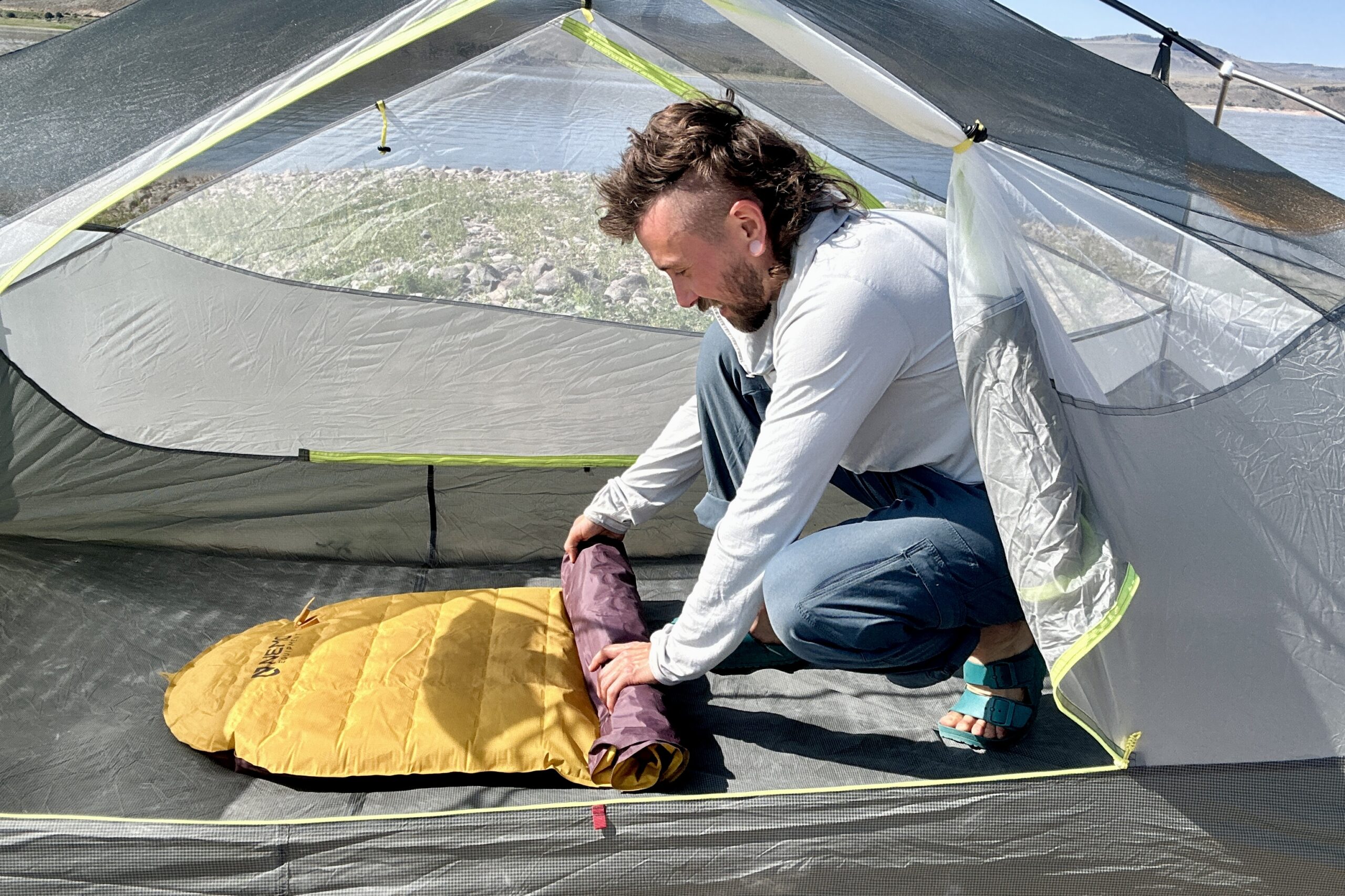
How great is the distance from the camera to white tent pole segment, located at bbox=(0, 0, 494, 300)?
4.28 feet

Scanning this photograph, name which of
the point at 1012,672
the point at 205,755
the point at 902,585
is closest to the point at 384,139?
the point at 205,755

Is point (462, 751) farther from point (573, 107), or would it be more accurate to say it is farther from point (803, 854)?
point (573, 107)

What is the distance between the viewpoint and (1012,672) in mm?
1409

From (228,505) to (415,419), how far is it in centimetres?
38

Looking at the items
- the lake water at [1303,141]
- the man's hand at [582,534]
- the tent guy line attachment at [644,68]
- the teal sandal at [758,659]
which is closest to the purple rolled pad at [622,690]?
the man's hand at [582,534]

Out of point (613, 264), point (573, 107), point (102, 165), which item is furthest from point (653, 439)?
point (102, 165)

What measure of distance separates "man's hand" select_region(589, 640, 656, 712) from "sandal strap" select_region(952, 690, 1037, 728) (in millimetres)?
425

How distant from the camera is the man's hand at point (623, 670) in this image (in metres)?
1.36

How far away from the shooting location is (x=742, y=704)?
61.0 inches

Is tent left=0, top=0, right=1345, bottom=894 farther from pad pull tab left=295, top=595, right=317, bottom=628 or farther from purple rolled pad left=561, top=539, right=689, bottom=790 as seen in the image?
pad pull tab left=295, top=595, right=317, bottom=628

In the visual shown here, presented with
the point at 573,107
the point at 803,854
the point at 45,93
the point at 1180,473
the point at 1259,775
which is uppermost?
the point at 573,107

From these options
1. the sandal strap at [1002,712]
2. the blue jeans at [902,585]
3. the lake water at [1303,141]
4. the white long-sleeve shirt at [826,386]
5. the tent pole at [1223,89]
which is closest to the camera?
the white long-sleeve shirt at [826,386]

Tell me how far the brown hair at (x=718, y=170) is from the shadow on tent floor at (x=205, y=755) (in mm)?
640

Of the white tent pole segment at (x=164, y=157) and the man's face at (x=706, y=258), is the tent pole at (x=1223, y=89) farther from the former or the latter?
the white tent pole segment at (x=164, y=157)
